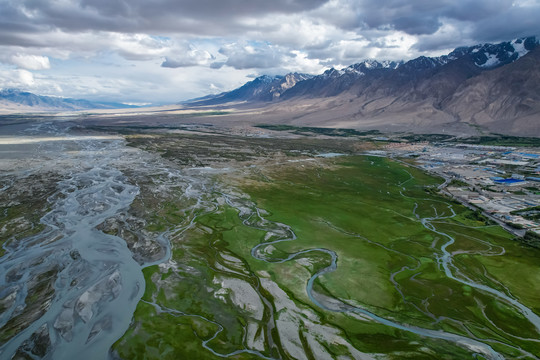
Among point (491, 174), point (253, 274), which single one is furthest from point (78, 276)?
Answer: point (491, 174)

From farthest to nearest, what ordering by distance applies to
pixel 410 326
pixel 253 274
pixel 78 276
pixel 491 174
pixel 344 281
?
pixel 491 174
pixel 253 274
pixel 344 281
pixel 78 276
pixel 410 326

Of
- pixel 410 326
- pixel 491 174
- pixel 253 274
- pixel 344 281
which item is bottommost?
pixel 491 174

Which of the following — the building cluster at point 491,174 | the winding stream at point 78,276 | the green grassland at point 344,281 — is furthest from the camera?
the building cluster at point 491,174

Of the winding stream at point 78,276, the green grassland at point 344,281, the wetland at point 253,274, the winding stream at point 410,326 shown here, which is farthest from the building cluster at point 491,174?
the winding stream at point 78,276

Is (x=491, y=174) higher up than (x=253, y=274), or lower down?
lower down

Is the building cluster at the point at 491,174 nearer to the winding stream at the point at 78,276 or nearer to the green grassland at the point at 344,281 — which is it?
the green grassland at the point at 344,281

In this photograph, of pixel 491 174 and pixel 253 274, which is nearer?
pixel 253 274

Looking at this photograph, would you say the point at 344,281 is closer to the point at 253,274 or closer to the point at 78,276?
the point at 253,274

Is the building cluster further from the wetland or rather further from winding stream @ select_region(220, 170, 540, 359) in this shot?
winding stream @ select_region(220, 170, 540, 359)
